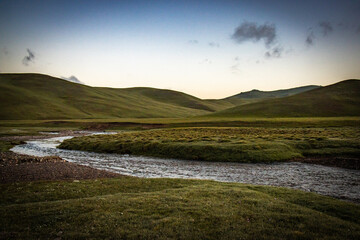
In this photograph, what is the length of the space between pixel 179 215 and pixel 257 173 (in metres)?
19.4

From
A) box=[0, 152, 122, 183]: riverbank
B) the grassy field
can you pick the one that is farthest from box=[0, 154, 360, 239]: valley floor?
the grassy field

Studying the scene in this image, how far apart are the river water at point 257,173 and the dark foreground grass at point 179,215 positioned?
6.50 m

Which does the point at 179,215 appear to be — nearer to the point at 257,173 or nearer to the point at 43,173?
the point at 43,173

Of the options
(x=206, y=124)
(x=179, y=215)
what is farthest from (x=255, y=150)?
(x=206, y=124)

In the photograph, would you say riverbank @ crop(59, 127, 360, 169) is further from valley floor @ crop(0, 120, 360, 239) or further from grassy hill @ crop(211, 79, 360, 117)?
grassy hill @ crop(211, 79, 360, 117)

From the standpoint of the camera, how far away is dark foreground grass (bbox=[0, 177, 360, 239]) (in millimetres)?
12125

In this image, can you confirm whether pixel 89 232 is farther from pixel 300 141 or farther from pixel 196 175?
pixel 300 141

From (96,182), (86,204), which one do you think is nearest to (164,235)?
(86,204)

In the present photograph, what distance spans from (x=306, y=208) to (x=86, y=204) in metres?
14.4

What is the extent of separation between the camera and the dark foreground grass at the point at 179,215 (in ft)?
39.8

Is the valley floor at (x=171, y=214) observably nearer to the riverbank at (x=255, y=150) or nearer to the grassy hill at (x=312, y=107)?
the riverbank at (x=255, y=150)

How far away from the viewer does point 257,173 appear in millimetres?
30828

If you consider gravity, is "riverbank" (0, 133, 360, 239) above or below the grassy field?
below

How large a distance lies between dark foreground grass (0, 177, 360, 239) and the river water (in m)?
6.50
